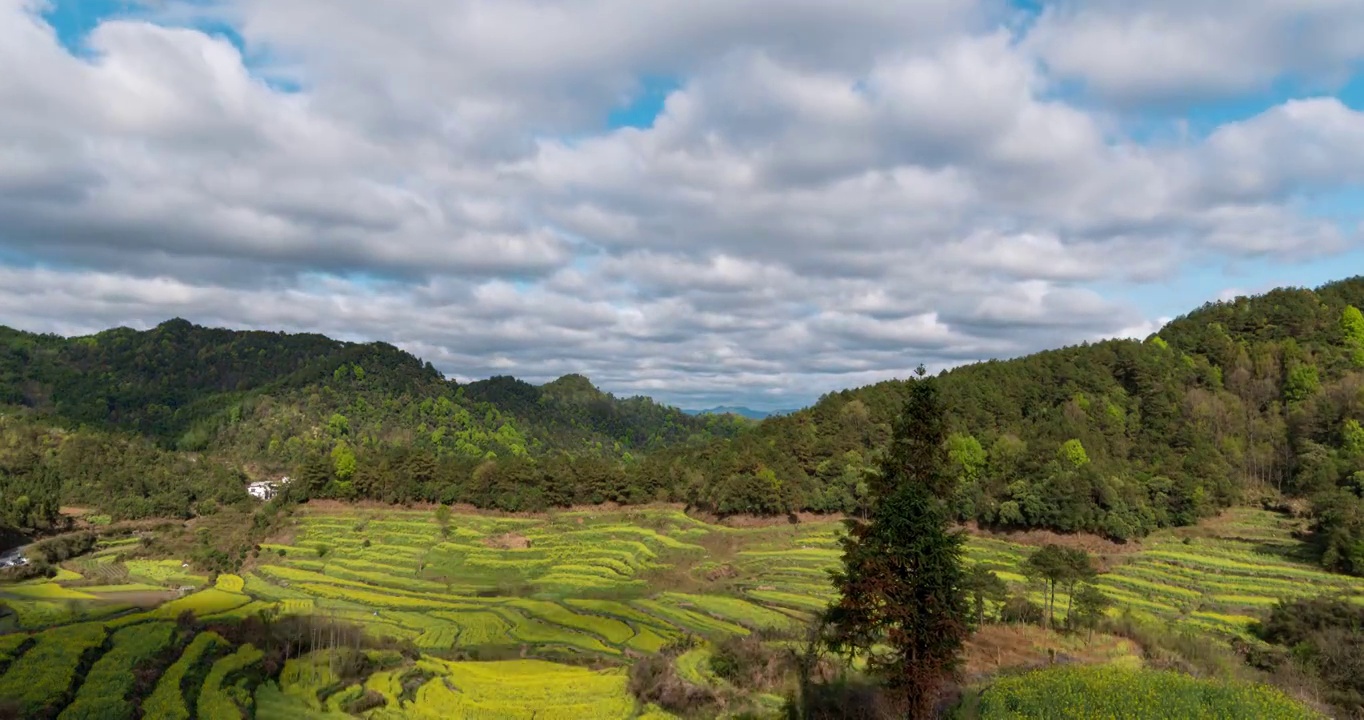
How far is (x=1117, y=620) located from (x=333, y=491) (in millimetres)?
93704

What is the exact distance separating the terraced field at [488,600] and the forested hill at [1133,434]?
14.7ft

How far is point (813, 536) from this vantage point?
7244cm

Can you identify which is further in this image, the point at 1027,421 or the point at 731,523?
the point at 1027,421

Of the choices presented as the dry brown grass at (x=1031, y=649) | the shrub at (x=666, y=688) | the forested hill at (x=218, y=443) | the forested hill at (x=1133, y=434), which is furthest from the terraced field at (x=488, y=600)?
the forested hill at (x=218, y=443)

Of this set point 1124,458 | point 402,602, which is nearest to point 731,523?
point 402,602

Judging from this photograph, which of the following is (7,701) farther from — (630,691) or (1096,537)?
(1096,537)

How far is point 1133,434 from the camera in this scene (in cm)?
9250

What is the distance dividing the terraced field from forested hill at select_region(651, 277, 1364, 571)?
4.48m

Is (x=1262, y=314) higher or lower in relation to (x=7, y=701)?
higher

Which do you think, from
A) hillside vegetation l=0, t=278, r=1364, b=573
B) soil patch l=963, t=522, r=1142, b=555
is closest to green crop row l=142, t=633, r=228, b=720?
hillside vegetation l=0, t=278, r=1364, b=573

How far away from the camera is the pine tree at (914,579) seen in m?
21.3

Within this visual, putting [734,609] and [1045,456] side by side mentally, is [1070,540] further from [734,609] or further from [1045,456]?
[734,609]

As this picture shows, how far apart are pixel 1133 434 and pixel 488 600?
8674 cm

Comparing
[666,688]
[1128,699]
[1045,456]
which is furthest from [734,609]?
[1045,456]
